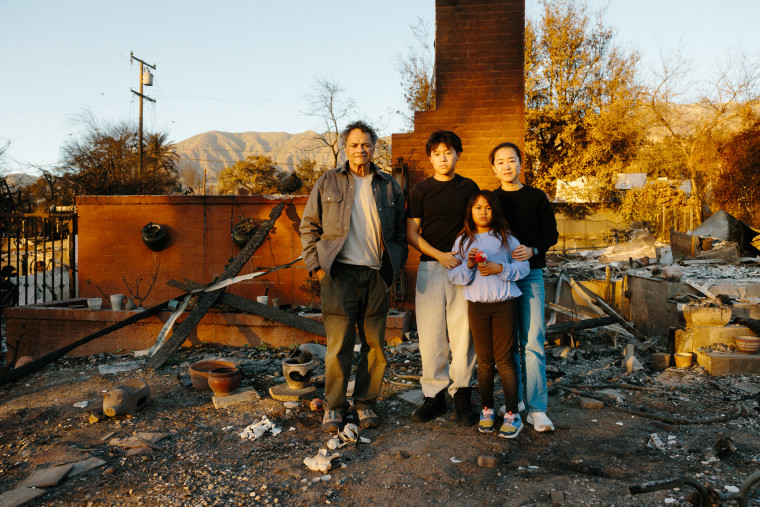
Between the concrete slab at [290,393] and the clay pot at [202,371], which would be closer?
the concrete slab at [290,393]

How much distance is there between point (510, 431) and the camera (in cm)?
312

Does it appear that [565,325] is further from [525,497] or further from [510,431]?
[525,497]

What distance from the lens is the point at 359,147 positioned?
3414 mm

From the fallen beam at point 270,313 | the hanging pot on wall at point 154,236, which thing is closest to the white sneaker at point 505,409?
the fallen beam at point 270,313

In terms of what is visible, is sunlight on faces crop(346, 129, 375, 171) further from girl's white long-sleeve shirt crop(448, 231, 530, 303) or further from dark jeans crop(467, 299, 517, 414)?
dark jeans crop(467, 299, 517, 414)

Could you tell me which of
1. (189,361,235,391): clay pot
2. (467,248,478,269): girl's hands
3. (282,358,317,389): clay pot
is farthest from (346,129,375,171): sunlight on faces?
(189,361,235,391): clay pot

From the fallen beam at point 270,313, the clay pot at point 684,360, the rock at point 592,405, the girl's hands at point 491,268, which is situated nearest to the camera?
the girl's hands at point 491,268

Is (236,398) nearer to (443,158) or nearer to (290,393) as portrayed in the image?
(290,393)

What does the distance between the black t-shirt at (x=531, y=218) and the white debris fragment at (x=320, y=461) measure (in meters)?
1.79

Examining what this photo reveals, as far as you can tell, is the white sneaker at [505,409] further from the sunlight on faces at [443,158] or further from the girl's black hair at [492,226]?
the sunlight on faces at [443,158]

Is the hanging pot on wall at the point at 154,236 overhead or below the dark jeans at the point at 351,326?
overhead

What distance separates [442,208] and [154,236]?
5.21 meters

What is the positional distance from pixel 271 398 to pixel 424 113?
398 centimetres

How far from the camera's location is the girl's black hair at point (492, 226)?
10.4 ft
